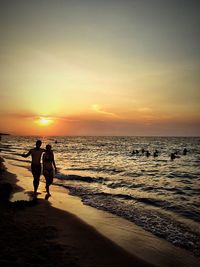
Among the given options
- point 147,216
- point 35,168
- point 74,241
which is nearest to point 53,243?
point 74,241

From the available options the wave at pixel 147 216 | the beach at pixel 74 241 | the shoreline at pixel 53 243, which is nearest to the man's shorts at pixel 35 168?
the beach at pixel 74 241

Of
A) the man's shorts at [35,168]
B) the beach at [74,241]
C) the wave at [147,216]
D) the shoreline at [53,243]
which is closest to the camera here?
the shoreline at [53,243]

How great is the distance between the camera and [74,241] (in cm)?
607

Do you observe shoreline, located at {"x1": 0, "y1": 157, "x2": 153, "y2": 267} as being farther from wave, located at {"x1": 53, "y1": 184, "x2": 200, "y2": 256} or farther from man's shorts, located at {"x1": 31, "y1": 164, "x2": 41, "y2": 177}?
man's shorts, located at {"x1": 31, "y1": 164, "x2": 41, "y2": 177}

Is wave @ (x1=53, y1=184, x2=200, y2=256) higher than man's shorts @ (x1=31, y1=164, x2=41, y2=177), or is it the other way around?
man's shorts @ (x1=31, y1=164, x2=41, y2=177)

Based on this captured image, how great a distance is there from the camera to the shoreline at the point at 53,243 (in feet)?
15.8

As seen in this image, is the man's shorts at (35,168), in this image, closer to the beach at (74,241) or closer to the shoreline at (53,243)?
the beach at (74,241)

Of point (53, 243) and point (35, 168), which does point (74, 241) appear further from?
point (35, 168)

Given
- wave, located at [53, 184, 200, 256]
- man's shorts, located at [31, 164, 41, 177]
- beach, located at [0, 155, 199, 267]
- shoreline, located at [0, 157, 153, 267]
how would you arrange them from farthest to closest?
man's shorts, located at [31, 164, 41, 177] < wave, located at [53, 184, 200, 256] < beach, located at [0, 155, 199, 267] < shoreline, located at [0, 157, 153, 267]

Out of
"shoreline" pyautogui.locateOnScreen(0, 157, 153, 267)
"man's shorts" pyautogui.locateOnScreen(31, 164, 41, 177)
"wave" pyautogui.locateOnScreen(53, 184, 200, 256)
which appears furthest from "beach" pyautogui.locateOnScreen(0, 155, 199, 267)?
"man's shorts" pyautogui.locateOnScreen(31, 164, 41, 177)

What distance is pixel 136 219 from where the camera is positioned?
8.80 m

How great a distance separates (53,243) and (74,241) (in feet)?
2.12

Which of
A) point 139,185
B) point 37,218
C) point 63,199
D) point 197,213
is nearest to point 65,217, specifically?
point 37,218

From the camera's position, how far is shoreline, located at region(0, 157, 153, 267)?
4818 millimetres
